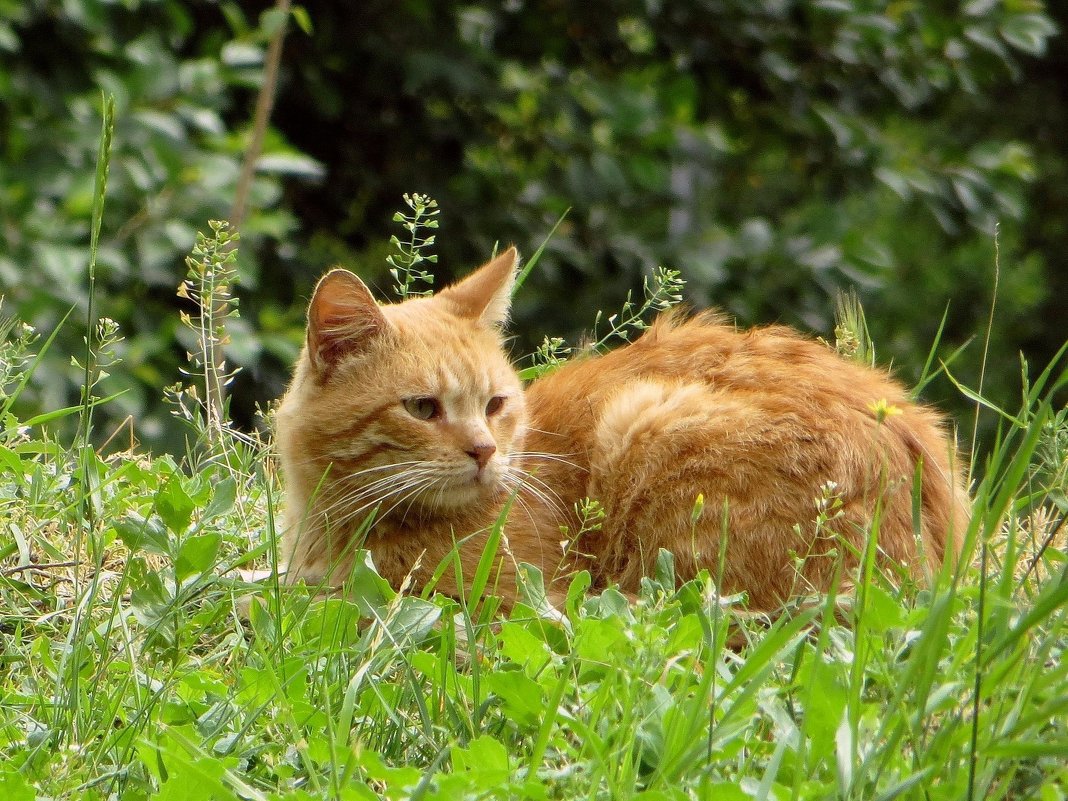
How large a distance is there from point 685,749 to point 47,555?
1521 mm

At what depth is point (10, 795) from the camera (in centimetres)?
164

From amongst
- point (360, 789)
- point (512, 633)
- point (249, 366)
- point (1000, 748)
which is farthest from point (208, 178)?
point (1000, 748)

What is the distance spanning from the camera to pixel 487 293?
3295mm

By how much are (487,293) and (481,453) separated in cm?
55

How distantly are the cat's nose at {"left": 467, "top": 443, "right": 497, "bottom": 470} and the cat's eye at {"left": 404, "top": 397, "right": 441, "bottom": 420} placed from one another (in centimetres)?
15

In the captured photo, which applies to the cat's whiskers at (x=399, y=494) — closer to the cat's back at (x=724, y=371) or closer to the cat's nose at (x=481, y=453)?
the cat's nose at (x=481, y=453)

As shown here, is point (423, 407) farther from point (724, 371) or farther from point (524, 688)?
point (524, 688)

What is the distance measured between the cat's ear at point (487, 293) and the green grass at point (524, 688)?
96cm

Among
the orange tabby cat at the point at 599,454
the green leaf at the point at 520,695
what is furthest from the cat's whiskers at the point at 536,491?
the green leaf at the point at 520,695

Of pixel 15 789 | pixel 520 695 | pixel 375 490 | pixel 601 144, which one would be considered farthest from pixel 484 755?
pixel 601 144

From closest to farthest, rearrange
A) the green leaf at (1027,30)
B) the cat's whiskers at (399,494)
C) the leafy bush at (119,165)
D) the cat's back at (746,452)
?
the cat's back at (746,452), the cat's whiskers at (399,494), the leafy bush at (119,165), the green leaf at (1027,30)

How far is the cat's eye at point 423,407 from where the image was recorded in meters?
2.96

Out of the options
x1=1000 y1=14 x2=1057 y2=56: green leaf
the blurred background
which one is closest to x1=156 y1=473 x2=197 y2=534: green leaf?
the blurred background

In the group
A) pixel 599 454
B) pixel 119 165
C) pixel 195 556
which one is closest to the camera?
pixel 195 556
